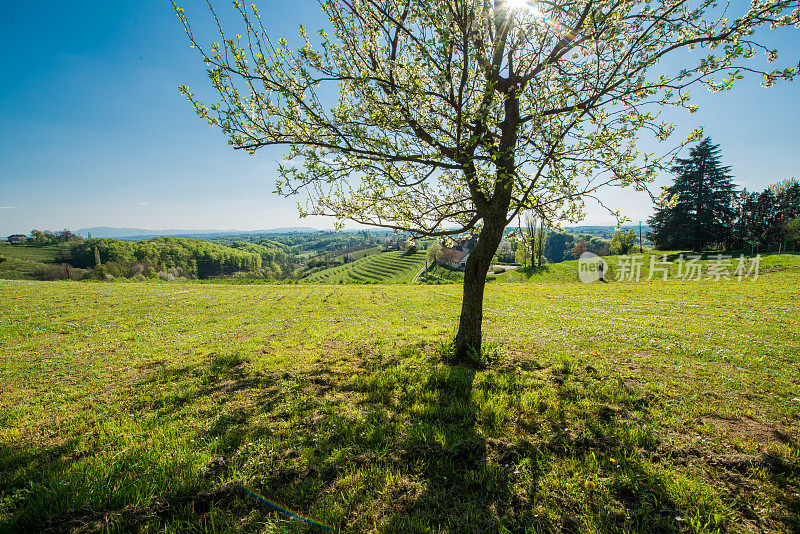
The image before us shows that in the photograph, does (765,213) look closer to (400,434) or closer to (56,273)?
(400,434)

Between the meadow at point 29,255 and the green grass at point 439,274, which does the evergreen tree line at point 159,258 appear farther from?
the green grass at point 439,274

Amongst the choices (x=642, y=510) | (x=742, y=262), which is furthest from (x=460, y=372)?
(x=742, y=262)

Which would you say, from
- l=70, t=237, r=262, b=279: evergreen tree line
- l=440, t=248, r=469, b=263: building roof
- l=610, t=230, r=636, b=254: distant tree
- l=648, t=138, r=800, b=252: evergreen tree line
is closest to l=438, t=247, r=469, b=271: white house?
l=440, t=248, r=469, b=263: building roof

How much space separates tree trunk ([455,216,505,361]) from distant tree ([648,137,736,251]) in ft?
236

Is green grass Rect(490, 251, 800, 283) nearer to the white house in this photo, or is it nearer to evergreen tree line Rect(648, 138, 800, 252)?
evergreen tree line Rect(648, 138, 800, 252)

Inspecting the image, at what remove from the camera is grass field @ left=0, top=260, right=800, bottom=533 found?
331 centimetres

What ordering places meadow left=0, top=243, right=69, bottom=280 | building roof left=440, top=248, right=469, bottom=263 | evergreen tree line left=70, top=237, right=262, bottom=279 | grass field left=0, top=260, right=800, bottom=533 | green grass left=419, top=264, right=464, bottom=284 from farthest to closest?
evergreen tree line left=70, top=237, right=262, bottom=279 → building roof left=440, top=248, right=469, bottom=263 → meadow left=0, top=243, right=69, bottom=280 → green grass left=419, top=264, right=464, bottom=284 → grass field left=0, top=260, right=800, bottom=533

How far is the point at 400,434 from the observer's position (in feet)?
15.6

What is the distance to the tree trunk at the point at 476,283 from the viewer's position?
7863mm

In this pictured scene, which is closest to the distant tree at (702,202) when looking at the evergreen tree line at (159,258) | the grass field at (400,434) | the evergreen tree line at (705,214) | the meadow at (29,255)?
the evergreen tree line at (705,214)

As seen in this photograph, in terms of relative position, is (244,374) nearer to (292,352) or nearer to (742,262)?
(292,352)

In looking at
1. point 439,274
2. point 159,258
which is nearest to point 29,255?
point 159,258

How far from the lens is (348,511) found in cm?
329

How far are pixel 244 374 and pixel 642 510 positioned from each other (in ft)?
26.0
